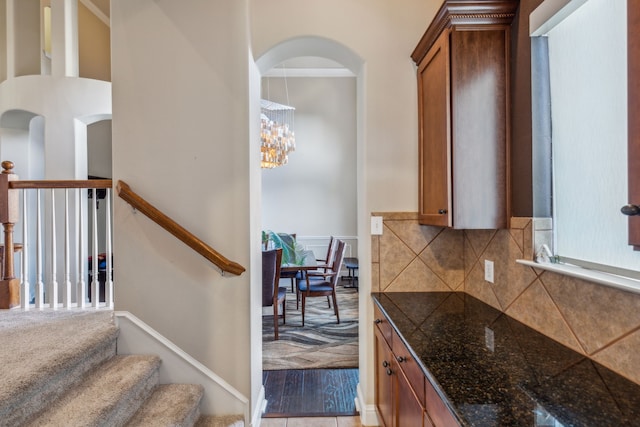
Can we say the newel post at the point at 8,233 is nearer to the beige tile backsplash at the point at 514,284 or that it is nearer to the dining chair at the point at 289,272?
the beige tile backsplash at the point at 514,284

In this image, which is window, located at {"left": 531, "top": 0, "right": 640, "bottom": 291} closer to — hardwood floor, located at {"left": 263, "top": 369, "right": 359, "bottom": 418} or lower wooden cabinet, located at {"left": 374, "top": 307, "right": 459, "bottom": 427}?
lower wooden cabinet, located at {"left": 374, "top": 307, "right": 459, "bottom": 427}

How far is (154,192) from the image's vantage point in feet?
6.46

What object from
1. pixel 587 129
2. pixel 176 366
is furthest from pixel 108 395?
pixel 587 129

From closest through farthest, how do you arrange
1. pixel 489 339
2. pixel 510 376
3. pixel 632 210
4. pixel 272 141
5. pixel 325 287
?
pixel 632 210 < pixel 510 376 < pixel 489 339 < pixel 325 287 < pixel 272 141

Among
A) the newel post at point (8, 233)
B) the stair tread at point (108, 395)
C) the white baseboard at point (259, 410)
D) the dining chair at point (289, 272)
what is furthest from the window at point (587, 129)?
the dining chair at point (289, 272)

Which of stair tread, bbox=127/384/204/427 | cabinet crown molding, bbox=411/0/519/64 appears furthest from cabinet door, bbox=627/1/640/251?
stair tread, bbox=127/384/204/427

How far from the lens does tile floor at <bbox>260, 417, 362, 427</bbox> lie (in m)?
2.16

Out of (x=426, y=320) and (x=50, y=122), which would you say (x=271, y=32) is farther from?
(x=50, y=122)

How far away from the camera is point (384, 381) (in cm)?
181

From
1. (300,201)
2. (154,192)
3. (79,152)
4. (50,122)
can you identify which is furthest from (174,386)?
(300,201)

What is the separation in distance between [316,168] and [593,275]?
5.63m

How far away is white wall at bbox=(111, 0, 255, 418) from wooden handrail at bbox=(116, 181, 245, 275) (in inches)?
4.4

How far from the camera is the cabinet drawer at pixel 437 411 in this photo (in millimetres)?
942

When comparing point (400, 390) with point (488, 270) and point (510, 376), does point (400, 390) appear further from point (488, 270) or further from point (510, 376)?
point (488, 270)
